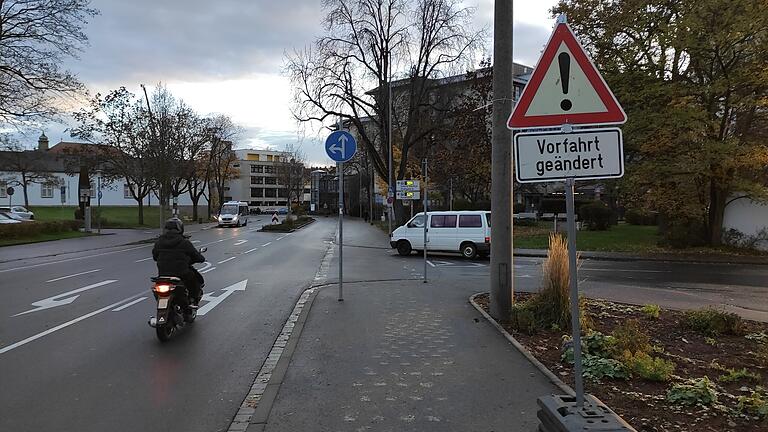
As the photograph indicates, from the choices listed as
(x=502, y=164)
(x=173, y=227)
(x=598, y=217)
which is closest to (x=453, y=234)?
(x=502, y=164)

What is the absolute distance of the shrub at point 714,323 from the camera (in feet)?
22.4

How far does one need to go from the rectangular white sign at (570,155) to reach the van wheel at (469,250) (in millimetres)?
16795

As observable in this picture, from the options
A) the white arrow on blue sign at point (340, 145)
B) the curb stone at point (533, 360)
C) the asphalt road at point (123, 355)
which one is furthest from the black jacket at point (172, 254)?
the curb stone at point (533, 360)

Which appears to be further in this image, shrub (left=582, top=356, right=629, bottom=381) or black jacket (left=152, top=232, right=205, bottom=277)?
black jacket (left=152, top=232, right=205, bottom=277)

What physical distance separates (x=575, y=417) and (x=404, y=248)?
18.9m

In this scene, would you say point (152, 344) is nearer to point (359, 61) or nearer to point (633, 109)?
point (633, 109)

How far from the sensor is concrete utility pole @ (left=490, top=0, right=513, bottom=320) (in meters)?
8.03

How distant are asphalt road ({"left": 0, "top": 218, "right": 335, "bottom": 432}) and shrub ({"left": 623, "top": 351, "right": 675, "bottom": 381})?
148 inches

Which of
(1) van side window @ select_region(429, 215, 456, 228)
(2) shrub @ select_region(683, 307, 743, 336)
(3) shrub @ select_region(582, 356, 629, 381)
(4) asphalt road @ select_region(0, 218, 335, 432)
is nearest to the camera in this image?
(4) asphalt road @ select_region(0, 218, 335, 432)

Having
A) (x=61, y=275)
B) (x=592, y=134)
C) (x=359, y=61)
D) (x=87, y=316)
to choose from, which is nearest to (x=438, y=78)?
(x=359, y=61)

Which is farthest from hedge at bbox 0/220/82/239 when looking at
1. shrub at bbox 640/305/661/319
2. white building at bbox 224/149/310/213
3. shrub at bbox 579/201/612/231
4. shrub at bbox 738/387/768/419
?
white building at bbox 224/149/310/213

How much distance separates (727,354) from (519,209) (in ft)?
204

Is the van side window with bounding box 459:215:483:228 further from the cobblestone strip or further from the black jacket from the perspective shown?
the black jacket

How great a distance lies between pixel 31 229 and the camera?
3000 centimetres
